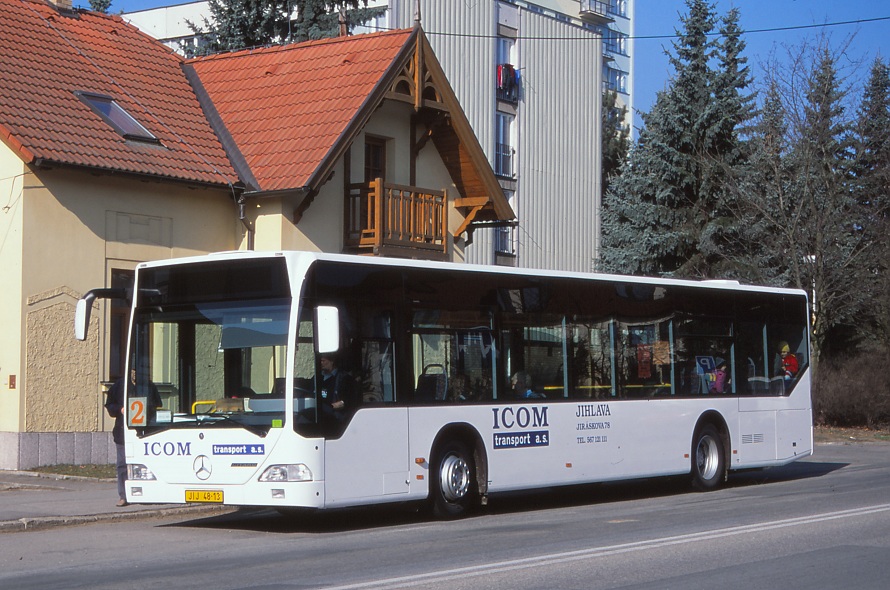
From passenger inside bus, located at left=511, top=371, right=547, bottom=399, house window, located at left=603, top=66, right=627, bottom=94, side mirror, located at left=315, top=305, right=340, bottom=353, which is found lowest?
passenger inside bus, located at left=511, top=371, right=547, bottom=399

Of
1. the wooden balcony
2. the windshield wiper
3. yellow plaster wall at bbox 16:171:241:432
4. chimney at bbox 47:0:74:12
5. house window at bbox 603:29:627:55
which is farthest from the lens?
house window at bbox 603:29:627:55

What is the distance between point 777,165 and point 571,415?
18818 mm

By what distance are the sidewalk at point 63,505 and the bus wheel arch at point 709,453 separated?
21.0 ft

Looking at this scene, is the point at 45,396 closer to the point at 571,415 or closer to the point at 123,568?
the point at 571,415

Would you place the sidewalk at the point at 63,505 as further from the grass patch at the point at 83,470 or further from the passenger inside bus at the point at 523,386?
the passenger inside bus at the point at 523,386

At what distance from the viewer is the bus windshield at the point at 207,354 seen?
12.5 metres

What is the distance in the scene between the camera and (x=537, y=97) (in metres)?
44.4

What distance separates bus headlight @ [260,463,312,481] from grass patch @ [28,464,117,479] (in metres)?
6.81

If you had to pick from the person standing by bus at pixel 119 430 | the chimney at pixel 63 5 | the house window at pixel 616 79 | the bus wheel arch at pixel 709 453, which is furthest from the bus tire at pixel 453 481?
the house window at pixel 616 79

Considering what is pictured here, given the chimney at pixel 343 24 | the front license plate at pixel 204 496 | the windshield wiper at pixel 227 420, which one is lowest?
the front license plate at pixel 204 496

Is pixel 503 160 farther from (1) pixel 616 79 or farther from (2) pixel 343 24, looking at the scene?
(1) pixel 616 79

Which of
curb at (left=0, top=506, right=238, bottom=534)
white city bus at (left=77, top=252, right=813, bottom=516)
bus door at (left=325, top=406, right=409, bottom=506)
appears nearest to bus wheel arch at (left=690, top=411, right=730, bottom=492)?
white city bus at (left=77, top=252, right=813, bottom=516)

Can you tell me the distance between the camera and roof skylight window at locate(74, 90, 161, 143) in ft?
71.1

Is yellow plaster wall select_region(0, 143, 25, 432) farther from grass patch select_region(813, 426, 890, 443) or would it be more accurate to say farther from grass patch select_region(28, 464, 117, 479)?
grass patch select_region(813, 426, 890, 443)
